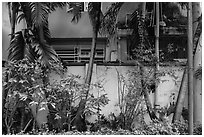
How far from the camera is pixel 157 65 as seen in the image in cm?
583

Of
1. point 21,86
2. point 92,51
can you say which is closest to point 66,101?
point 21,86

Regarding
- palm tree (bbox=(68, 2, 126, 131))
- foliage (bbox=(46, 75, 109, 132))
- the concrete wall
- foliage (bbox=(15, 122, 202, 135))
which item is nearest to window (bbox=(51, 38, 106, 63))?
the concrete wall

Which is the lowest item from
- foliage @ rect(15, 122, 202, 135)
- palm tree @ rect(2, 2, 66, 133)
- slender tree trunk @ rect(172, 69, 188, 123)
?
foliage @ rect(15, 122, 202, 135)

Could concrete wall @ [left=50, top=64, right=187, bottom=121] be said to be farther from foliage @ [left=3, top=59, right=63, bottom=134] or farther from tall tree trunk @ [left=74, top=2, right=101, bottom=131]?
foliage @ [left=3, top=59, right=63, bottom=134]

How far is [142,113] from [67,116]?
5.38ft

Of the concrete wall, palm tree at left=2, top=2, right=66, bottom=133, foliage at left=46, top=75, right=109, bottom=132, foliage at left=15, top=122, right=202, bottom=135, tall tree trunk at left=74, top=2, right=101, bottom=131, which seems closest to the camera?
foliage at left=15, top=122, right=202, bottom=135

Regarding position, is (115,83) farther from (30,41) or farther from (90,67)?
(30,41)

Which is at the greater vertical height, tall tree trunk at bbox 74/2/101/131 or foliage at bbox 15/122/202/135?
tall tree trunk at bbox 74/2/101/131

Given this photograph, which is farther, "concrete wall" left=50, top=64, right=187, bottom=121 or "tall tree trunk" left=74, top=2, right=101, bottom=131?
"concrete wall" left=50, top=64, right=187, bottom=121

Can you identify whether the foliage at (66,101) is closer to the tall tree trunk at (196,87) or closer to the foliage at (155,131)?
the foliage at (155,131)

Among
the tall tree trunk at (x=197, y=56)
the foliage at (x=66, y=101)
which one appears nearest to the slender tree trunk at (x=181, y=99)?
the tall tree trunk at (x=197, y=56)

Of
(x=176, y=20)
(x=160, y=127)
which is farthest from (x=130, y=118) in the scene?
(x=176, y=20)

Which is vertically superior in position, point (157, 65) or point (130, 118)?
point (157, 65)

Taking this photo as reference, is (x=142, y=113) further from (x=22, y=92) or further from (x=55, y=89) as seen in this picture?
(x=22, y=92)
